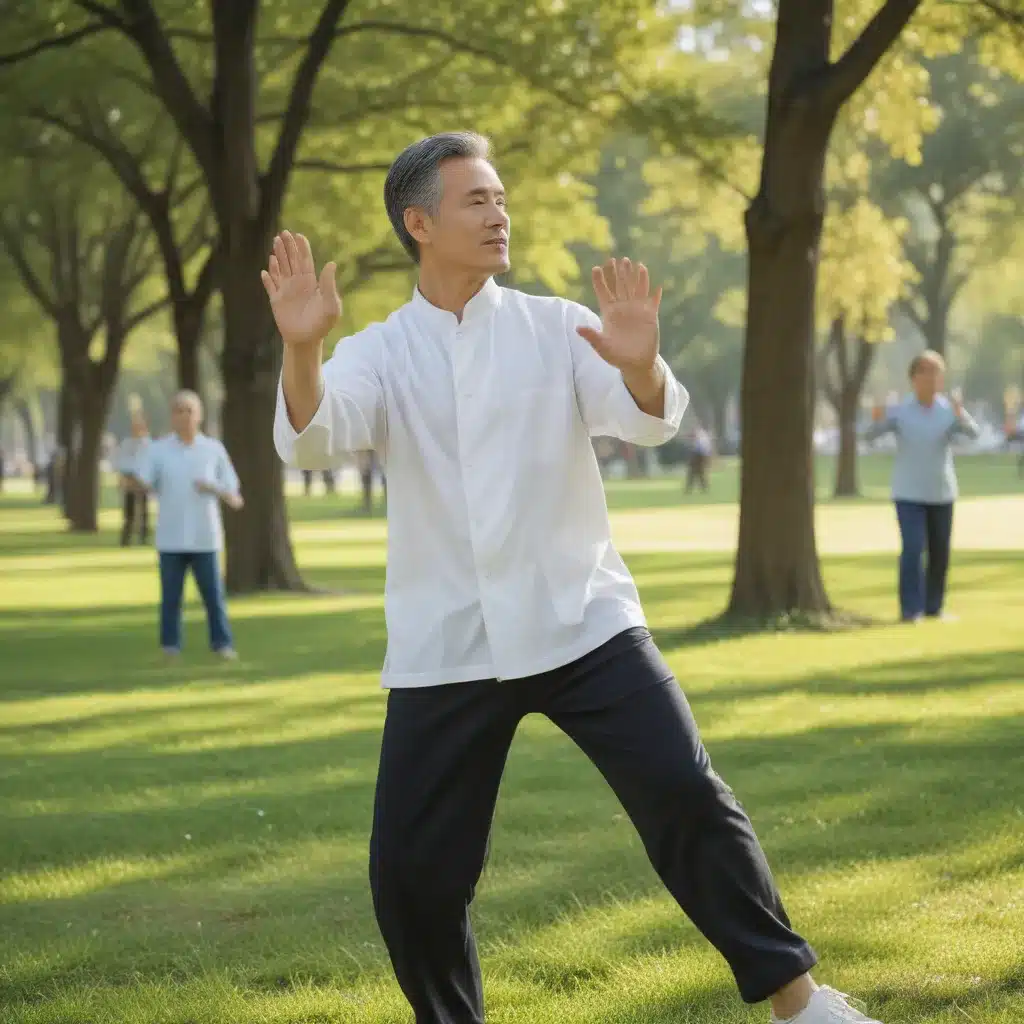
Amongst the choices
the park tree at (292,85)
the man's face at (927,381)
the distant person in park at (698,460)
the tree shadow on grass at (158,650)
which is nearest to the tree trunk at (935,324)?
the distant person in park at (698,460)

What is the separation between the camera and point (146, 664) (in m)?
14.0

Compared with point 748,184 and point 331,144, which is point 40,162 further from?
point 748,184

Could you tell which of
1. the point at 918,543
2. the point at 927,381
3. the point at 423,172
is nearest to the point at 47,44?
the point at 927,381

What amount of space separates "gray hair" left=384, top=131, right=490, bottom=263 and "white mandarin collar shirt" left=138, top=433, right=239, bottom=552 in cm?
921

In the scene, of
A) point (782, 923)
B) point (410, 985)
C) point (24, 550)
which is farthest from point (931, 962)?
point (24, 550)

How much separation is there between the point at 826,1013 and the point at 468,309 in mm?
1781

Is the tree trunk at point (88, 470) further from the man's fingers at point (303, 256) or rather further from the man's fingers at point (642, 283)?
the man's fingers at point (642, 283)

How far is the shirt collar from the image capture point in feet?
14.4

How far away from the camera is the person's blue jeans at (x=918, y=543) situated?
15.1 meters

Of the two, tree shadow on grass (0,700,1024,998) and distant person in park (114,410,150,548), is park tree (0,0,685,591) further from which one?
tree shadow on grass (0,700,1024,998)

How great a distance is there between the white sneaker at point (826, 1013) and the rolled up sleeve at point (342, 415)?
5.18ft

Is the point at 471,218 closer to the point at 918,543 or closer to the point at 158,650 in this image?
the point at 158,650

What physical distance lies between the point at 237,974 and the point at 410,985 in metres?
1.39

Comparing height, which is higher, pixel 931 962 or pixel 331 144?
pixel 331 144
